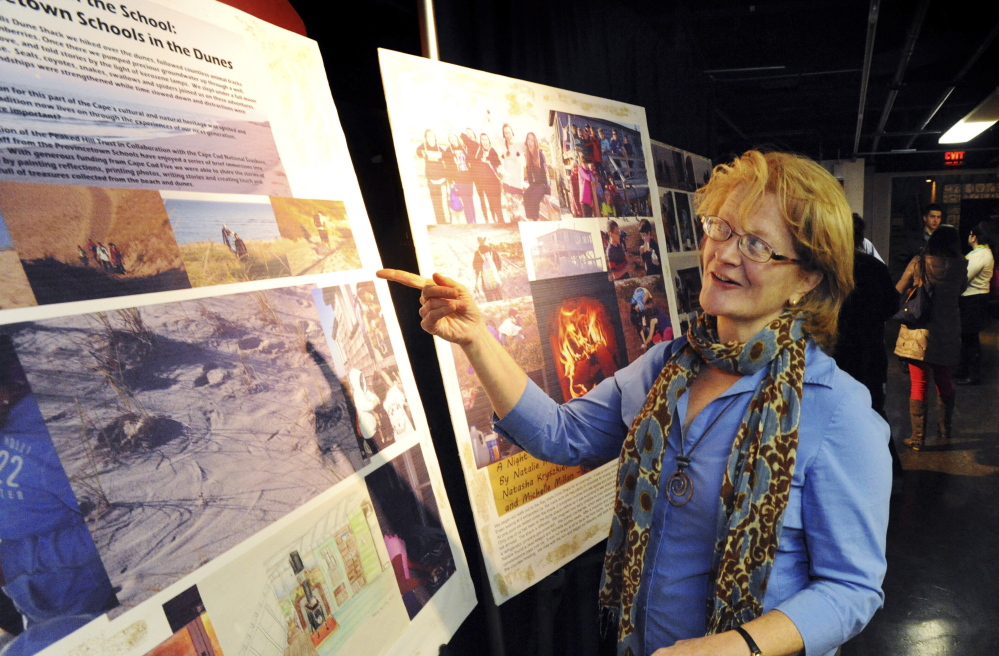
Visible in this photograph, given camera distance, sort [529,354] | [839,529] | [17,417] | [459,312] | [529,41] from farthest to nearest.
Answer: [529,41]
[529,354]
[459,312]
[839,529]
[17,417]

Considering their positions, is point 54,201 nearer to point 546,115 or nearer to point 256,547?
point 256,547

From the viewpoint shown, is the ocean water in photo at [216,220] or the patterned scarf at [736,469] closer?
the ocean water in photo at [216,220]

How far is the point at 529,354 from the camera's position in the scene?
1.65 metres

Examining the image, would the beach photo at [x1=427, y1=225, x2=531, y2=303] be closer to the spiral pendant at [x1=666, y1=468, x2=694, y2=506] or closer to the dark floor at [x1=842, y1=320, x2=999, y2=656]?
the spiral pendant at [x1=666, y1=468, x2=694, y2=506]

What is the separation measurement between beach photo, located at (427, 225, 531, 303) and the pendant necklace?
0.60 meters

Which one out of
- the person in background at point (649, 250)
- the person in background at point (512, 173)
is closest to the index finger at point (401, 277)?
the person in background at point (512, 173)

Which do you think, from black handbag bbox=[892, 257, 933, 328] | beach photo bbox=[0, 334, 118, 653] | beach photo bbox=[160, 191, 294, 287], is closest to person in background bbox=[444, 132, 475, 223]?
beach photo bbox=[160, 191, 294, 287]

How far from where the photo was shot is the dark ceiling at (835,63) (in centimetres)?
568

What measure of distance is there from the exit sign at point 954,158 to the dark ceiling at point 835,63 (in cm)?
100

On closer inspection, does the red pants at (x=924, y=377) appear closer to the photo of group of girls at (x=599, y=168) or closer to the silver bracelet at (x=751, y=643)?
the photo of group of girls at (x=599, y=168)

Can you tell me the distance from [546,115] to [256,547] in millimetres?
1367

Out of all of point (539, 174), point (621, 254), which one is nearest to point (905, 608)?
point (621, 254)

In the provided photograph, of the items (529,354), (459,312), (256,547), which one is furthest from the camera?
(529,354)

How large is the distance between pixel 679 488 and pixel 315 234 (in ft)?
2.81
